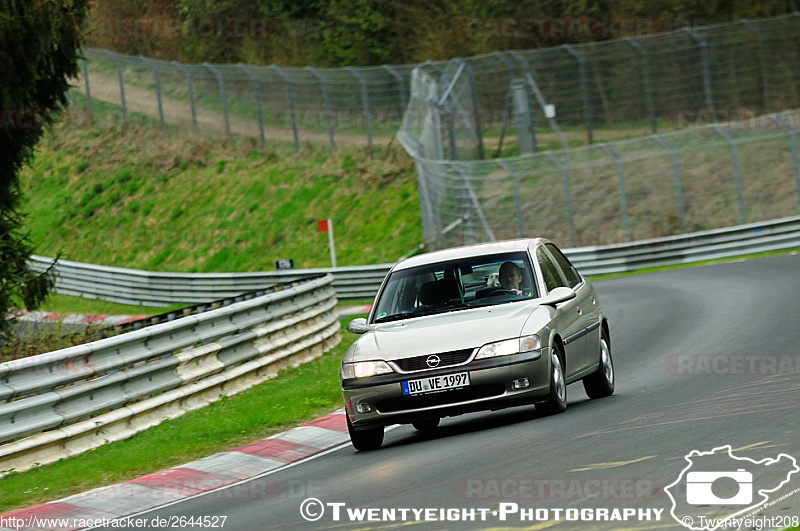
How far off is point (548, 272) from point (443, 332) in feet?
5.48

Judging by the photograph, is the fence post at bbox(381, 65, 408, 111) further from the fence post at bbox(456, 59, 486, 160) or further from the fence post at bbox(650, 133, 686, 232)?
the fence post at bbox(650, 133, 686, 232)

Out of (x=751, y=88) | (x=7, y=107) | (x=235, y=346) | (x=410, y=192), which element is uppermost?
(x=7, y=107)

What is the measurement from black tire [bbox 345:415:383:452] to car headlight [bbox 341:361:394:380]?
0.38 metres

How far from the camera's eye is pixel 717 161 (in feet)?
120

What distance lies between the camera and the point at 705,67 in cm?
4006

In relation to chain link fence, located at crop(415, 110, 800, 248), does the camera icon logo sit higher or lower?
higher

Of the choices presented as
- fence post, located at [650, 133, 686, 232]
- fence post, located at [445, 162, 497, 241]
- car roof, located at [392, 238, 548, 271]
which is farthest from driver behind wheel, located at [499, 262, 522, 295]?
fence post, located at [445, 162, 497, 241]

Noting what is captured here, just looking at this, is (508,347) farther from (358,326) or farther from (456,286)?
(358,326)

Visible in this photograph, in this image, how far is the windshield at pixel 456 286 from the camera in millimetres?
11109

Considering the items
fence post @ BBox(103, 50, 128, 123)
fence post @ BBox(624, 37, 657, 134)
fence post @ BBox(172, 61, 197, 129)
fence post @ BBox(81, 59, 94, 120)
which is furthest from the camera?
fence post @ BBox(81, 59, 94, 120)

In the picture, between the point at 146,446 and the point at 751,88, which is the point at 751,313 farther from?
the point at 751,88

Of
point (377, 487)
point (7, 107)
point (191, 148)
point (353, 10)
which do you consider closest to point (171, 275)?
point (191, 148)

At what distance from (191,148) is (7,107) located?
35.9 m

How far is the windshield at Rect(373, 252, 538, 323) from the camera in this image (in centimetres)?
1111
